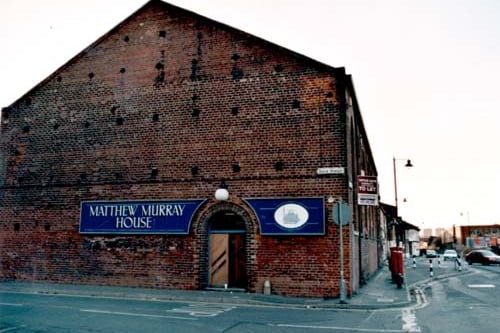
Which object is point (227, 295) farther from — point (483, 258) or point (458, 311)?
point (483, 258)

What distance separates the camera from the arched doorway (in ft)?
53.3

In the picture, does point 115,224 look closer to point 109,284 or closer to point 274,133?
point 109,284

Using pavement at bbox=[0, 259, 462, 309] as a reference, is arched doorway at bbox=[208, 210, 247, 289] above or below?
above

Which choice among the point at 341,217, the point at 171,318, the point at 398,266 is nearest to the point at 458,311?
the point at 341,217

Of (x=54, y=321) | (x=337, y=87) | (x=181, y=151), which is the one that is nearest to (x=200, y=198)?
(x=181, y=151)

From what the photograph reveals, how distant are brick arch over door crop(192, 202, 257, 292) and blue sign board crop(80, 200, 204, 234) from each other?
1.29ft

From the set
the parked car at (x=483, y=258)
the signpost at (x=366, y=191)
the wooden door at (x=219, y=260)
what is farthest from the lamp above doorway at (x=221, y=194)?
the parked car at (x=483, y=258)

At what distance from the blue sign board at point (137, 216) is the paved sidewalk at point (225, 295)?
2075 millimetres

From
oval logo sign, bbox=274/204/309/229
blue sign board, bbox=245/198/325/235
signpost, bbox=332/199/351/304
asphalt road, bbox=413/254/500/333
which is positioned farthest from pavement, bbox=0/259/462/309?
oval logo sign, bbox=274/204/309/229

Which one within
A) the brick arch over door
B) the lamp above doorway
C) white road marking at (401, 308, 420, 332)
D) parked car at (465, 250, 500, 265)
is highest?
the lamp above doorway

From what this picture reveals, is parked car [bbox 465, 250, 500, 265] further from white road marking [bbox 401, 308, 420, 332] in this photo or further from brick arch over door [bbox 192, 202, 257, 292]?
white road marking [bbox 401, 308, 420, 332]

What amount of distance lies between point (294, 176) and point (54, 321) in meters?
8.41

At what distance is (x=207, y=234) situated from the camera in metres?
16.5

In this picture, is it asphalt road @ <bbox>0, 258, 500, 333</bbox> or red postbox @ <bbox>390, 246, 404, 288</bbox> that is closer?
asphalt road @ <bbox>0, 258, 500, 333</bbox>
